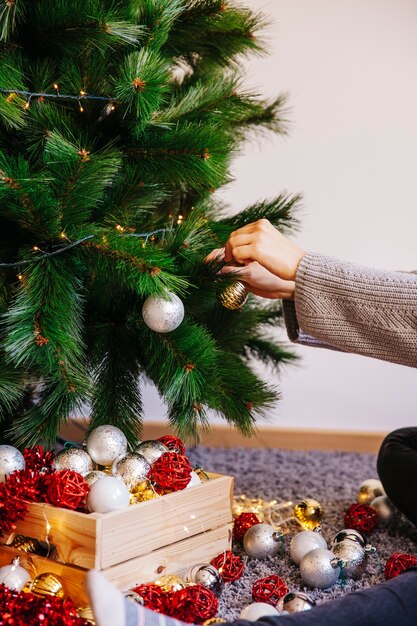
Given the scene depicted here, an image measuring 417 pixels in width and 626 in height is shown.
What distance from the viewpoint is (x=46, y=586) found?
0.83m

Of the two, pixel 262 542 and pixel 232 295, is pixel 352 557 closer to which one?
pixel 262 542

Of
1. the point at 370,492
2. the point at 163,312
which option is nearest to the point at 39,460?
the point at 163,312

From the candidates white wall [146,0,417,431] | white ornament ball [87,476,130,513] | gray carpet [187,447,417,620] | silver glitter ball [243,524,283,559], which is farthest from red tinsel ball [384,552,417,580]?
white wall [146,0,417,431]

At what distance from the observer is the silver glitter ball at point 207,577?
2.97 ft

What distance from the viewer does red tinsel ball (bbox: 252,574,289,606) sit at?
0.90 meters

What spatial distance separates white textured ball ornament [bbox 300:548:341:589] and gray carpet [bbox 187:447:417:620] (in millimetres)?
13

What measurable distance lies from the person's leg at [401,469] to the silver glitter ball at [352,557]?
20cm

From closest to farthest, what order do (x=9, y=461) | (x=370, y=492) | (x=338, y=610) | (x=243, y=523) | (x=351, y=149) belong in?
(x=338, y=610) < (x=9, y=461) < (x=243, y=523) < (x=370, y=492) < (x=351, y=149)

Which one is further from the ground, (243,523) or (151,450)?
(151,450)

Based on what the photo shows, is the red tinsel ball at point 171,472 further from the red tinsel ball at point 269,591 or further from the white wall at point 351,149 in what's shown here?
the white wall at point 351,149

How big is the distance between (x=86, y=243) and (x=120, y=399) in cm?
27

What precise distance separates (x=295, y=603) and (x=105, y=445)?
1.05ft

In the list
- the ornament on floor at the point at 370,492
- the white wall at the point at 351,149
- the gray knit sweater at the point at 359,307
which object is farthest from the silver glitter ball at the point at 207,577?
the white wall at the point at 351,149

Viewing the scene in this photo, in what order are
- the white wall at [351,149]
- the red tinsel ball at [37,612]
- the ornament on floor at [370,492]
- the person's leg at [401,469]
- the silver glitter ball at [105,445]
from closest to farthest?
the red tinsel ball at [37,612], the silver glitter ball at [105,445], the person's leg at [401,469], the ornament on floor at [370,492], the white wall at [351,149]
